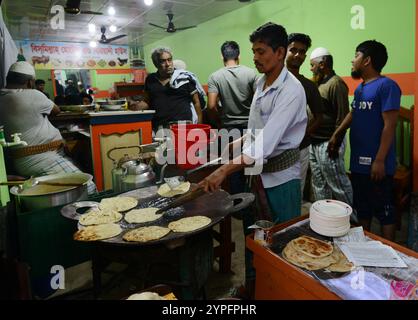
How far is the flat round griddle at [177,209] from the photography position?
1.49 m

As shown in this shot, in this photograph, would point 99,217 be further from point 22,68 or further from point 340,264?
point 22,68

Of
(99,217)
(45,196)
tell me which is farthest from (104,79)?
(99,217)

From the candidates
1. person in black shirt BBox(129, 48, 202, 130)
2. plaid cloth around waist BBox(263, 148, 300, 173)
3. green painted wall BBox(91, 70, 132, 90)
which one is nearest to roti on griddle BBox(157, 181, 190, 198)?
plaid cloth around waist BBox(263, 148, 300, 173)

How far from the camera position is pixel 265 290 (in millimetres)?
1385

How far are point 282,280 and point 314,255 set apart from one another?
0.17 metres

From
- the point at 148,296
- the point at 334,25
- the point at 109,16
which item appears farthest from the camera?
the point at 109,16

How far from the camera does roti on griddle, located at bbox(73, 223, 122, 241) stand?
1.46 meters

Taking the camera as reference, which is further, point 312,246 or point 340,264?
point 312,246

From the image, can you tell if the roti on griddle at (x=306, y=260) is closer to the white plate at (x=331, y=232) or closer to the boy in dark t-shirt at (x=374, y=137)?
the white plate at (x=331, y=232)

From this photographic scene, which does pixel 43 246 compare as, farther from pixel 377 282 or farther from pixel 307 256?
pixel 377 282

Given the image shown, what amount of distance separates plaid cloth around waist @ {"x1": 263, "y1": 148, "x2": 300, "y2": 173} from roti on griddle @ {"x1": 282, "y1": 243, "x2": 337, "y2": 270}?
626 millimetres

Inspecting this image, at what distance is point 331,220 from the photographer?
1418mm

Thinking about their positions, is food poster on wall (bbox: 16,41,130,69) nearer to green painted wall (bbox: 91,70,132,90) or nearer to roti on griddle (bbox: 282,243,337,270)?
green painted wall (bbox: 91,70,132,90)
